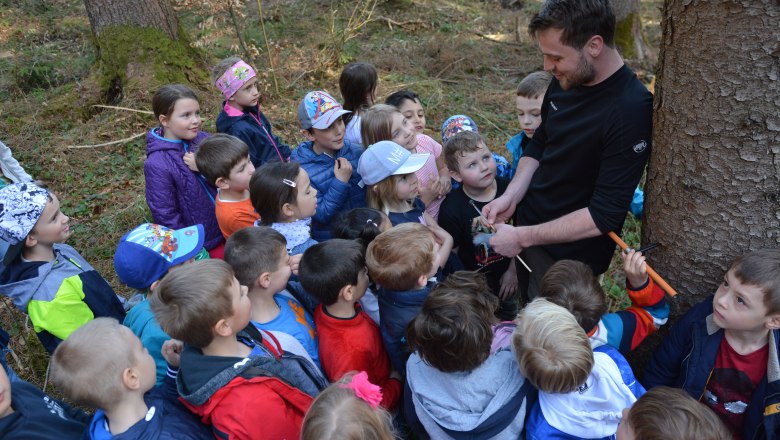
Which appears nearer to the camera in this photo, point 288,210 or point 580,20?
point 580,20

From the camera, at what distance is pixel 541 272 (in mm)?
3203

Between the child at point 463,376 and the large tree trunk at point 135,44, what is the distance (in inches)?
251

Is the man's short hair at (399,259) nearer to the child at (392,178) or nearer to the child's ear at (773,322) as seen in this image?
the child at (392,178)

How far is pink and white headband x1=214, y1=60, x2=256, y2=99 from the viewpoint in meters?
4.47

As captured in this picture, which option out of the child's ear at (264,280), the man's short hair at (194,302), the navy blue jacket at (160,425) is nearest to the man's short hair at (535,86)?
the child's ear at (264,280)

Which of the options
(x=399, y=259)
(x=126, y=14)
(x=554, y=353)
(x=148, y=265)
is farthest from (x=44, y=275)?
(x=126, y=14)

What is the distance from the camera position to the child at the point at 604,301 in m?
2.30

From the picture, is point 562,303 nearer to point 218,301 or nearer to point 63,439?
point 218,301

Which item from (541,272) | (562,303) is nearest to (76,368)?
(562,303)

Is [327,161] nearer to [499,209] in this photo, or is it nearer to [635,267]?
[499,209]

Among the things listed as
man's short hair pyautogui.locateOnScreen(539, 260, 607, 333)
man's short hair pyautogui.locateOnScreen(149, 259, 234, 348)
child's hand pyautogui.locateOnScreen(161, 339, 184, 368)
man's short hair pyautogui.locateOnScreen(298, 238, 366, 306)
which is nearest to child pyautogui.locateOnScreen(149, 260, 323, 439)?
man's short hair pyautogui.locateOnScreen(149, 259, 234, 348)

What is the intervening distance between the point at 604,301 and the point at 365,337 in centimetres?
121

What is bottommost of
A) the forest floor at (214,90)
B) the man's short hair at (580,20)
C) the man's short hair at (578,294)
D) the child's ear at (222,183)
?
the forest floor at (214,90)

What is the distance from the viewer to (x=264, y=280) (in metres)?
2.64
